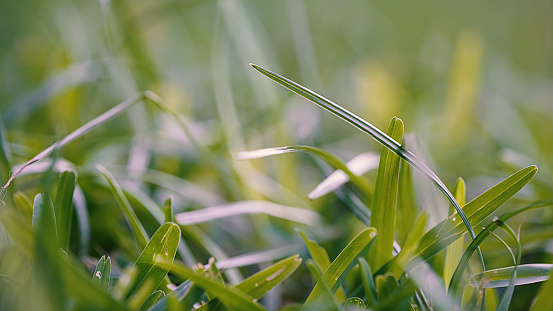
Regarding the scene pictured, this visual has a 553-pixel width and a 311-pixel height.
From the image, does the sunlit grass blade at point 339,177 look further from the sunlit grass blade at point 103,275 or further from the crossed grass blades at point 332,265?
the sunlit grass blade at point 103,275

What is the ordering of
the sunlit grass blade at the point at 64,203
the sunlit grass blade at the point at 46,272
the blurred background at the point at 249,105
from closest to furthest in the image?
the sunlit grass blade at the point at 46,272 < the sunlit grass blade at the point at 64,203 < the blurred background at the point at 249,105

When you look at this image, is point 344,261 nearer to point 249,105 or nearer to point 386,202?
point 386,202

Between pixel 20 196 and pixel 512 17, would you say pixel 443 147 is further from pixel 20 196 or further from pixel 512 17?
pixel 512 17

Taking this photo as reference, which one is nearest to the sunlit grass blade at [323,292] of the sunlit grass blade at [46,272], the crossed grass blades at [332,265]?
the crossed grass blades at [332,265]

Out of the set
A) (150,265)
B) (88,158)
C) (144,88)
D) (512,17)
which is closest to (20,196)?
(150,265)

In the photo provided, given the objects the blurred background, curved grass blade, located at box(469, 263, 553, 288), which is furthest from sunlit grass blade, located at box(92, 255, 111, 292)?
curved grass blade, located at box(469, 263, 553, 288)

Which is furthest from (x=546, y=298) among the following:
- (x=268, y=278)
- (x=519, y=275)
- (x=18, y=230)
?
(x=18, y=230)
